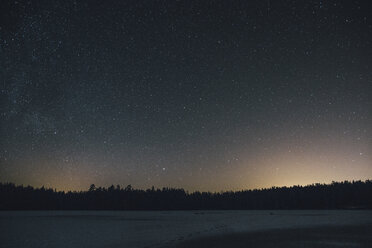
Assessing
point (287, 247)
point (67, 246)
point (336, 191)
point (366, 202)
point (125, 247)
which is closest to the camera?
point (287, 247)

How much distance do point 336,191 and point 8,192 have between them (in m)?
192

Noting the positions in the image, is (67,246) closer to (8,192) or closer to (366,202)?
(366,202)

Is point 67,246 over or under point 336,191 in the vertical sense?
under

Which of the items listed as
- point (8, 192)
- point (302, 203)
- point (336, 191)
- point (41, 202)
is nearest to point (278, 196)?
point (302, 203)

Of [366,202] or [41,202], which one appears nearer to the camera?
[366,202]

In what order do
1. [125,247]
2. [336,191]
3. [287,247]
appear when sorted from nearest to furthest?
[287,247]
[125,247]
[336,191]

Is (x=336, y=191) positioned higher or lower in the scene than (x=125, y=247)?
higher

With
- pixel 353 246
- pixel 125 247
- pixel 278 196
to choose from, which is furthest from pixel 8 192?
pixel 353 246

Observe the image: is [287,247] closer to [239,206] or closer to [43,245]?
[43,245]

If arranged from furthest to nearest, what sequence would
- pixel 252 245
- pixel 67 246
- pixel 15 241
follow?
1. pixel 15 241
2. pixel 67 246
3. pixel 252 245

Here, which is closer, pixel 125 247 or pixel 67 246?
pixel 125 247

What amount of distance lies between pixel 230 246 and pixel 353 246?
1047cm

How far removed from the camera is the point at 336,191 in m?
173

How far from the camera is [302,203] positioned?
174500 millimetres
